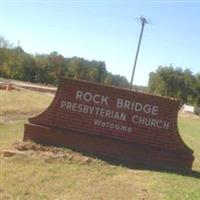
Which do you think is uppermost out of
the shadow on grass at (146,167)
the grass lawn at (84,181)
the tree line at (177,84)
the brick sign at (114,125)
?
the tree line at (177,84)

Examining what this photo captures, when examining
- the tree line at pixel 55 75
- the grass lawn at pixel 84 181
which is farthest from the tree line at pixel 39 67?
the grass lawn at pixel 84 181

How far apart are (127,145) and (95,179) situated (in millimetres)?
2591

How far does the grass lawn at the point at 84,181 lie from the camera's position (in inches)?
323

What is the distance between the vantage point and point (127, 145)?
38.8 feet

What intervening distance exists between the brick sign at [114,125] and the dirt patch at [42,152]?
0.43m

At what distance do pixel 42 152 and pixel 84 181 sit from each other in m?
2.39

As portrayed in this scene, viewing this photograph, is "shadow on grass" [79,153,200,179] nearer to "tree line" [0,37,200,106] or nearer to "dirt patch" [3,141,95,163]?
"dirt patch" [3,141,95,163]

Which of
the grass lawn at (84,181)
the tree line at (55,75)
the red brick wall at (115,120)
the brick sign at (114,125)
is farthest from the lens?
the tree line at (55,75)

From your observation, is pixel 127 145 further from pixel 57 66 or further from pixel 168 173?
pixel 57 66

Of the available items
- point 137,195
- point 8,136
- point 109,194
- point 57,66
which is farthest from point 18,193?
point 57,66

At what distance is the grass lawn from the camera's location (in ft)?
26.9

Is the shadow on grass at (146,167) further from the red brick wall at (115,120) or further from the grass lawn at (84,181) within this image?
the red brick wall at (115,120)

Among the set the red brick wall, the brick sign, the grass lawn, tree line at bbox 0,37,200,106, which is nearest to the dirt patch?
the grass lawn

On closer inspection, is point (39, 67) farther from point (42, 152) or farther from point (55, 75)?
point (42, 152)
